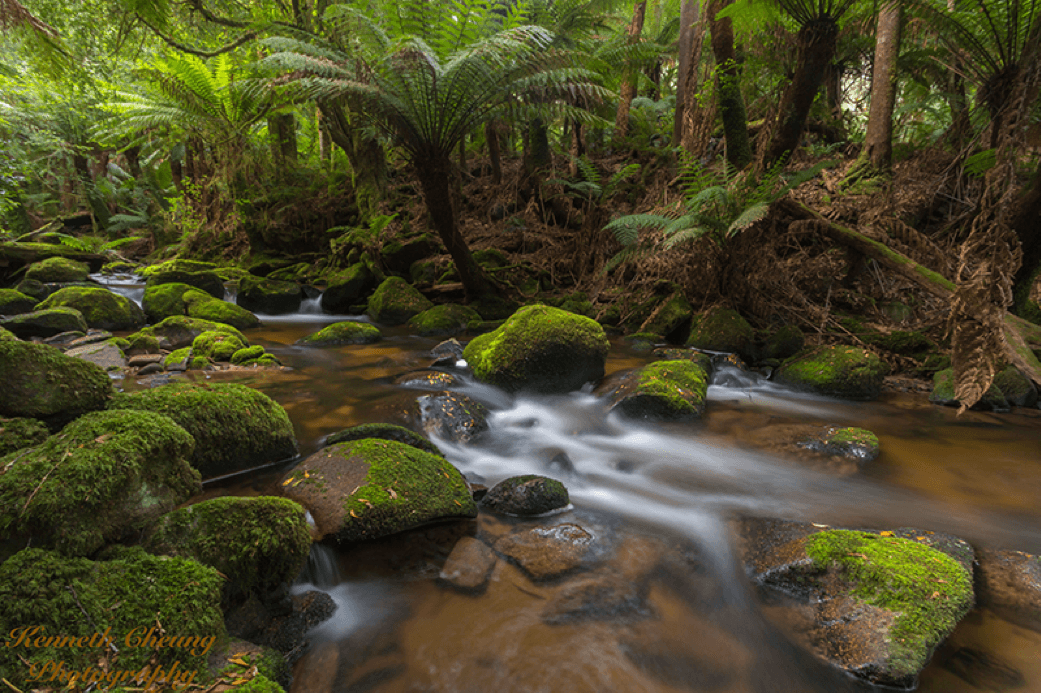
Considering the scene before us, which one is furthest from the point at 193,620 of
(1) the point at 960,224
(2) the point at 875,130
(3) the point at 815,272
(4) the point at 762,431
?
(2) the point at 875,130

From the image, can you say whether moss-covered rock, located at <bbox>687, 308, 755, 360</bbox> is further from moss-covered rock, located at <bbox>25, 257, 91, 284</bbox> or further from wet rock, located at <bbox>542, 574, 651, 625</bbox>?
moss-covered rock, located at <bbox>25, 257, 91, 284</bbox>

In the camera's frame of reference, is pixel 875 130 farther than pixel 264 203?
No

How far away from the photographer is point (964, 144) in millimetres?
6332

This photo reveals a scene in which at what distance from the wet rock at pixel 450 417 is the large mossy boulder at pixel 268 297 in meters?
5.71

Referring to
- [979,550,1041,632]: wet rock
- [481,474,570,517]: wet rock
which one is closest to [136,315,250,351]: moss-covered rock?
[481,474,570,517]: wet rock

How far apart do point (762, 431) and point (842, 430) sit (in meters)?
0.55

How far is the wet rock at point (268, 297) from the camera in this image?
27.2 ft

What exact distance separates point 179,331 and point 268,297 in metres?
2.69

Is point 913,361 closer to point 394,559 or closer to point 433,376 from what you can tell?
point 433,376

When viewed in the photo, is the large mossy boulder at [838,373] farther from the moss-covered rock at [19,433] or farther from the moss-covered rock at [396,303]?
the moss-covered rock at [19,433]

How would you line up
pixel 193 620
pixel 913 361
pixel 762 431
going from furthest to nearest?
1. pixel 913 361
2. pixel 762 431
3. pixel 193 620

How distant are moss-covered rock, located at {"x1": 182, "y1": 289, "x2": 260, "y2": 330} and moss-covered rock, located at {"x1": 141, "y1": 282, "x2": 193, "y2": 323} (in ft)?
0.31

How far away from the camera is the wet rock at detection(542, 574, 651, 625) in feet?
6.64

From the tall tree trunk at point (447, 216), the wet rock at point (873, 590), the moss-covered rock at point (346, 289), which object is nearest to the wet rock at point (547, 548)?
the wet rock at point (873, 590)
